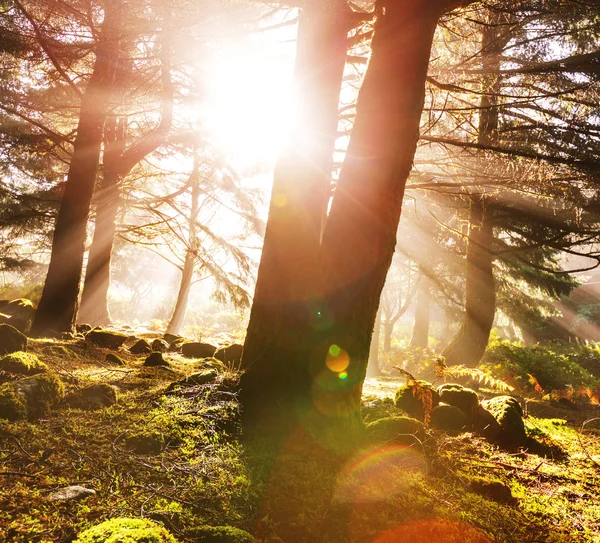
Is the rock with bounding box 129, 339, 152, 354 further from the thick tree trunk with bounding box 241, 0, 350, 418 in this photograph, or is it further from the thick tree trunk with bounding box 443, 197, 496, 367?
the thick tree trunk with bounding box 443, 197, 496, 367

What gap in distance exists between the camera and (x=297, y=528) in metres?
1.95

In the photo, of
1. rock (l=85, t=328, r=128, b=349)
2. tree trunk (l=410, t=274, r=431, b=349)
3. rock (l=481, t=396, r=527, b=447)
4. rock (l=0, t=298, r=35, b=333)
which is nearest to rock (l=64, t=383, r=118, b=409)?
rock (l=85, t=328, r=128, b=349)

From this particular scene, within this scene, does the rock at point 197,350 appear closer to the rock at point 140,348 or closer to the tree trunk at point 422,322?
the rock at point 140,348

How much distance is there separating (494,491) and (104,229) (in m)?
9.55

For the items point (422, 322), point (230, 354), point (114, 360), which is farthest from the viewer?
point (422, 322)

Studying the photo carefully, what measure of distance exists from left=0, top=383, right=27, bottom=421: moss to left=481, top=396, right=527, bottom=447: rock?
14.2ft

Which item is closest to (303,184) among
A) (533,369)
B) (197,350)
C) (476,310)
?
(197,350)

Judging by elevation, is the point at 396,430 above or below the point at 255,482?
above

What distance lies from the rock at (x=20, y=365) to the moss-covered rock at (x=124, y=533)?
2261 mm

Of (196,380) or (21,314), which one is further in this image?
(21,314)

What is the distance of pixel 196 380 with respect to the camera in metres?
3.51

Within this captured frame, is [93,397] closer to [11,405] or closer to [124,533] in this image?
[11,405]

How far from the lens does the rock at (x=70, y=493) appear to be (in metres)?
1.67

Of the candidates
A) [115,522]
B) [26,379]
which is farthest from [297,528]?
[26,379]
